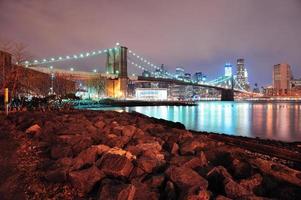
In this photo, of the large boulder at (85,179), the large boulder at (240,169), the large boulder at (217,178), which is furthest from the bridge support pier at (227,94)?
the large boulder at (85,179)

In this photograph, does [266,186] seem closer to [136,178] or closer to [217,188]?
[217,188]

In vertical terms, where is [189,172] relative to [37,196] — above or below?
above

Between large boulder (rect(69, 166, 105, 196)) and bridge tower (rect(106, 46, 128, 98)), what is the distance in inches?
2844

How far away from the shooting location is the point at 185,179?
510 centimetres

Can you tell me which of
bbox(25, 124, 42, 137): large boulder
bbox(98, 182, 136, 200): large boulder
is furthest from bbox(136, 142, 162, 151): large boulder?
bbox(25, 124, 42, 137): large boulder

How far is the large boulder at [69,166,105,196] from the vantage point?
5277mm

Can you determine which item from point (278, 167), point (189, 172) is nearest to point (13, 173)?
point (189, 172)

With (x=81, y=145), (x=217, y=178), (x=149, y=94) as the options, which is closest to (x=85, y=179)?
(x=81, y=145)

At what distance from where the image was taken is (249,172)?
19.9 feet

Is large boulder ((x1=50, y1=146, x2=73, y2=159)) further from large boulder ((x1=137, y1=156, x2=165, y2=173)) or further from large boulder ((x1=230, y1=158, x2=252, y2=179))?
large boulder ((x1=230, y1=158, x2=252, y2=179))

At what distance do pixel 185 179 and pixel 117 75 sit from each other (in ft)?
247

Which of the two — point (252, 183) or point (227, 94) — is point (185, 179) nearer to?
point (252, 183)

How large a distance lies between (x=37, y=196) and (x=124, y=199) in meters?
1.63

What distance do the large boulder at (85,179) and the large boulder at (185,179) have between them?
130cm
